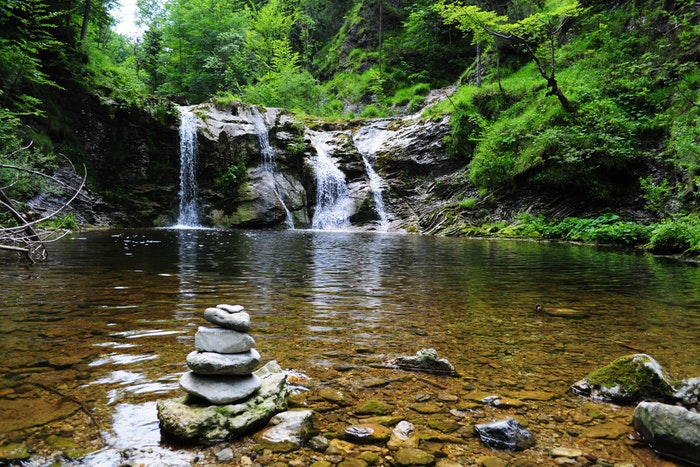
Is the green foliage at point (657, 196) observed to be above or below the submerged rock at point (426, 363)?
above

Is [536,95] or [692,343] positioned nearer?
[692,343]

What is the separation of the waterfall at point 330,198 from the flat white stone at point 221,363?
22.1 meters

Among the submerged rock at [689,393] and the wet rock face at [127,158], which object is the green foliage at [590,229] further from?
the wet rock face at [127,158]

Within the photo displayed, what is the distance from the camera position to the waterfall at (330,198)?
986 inches

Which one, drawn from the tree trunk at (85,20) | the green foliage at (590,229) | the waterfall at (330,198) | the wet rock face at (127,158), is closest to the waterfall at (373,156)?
the waterfall at (330,198)

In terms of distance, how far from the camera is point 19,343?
Answer: 3.71 meters

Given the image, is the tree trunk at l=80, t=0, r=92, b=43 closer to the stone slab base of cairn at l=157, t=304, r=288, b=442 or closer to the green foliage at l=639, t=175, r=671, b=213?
the stone slab base of cairn at l=157, t=304, r=288, b=442

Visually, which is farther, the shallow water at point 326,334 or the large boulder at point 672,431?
the shallow water at point 326,334

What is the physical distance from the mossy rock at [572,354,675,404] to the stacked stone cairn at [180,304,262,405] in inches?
93.7

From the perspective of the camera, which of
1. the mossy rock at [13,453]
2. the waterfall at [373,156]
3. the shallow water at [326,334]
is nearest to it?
the mossy rock at [13,453]

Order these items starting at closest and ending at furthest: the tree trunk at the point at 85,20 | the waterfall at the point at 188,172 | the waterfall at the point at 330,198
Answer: the tree trunk at the point at 85,20, the waterfall at the point at 188,172, the waterfall at the point at 330,198

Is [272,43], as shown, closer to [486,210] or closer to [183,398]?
[486,210]

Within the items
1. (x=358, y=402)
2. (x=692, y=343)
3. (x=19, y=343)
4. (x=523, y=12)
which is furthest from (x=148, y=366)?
(x=523, y=12)

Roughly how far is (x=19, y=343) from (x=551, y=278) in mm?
8048
